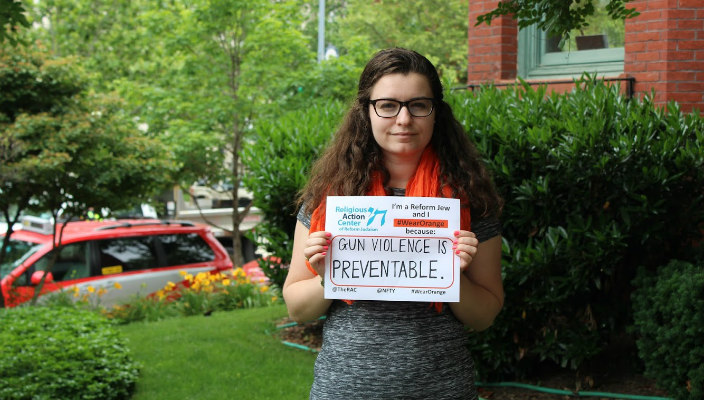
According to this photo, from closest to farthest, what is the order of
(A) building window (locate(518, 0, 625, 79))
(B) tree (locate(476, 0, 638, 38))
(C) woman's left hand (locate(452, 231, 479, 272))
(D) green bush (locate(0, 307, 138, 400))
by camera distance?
(C) woman's left hand (locate(452, 231, 479, 272)) → (B) tree (locate(476, 0, 638, 38)) → (D) green bush (locate(0, 307, 138, 400)) → (A) building window (locate(518, 0, 625, 79))

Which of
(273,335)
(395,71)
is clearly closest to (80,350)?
(273,335)

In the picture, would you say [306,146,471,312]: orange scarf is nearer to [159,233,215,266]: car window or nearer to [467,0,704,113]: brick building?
[467,0,704,113]: brick building

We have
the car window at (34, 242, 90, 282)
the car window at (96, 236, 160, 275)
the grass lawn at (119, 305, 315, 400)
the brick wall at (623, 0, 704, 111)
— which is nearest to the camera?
the grass lawn at (119, 305, 315, 400)

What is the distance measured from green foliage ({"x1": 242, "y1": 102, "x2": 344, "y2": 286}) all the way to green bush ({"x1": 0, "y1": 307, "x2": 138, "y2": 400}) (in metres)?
1.59

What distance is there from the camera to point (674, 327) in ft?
14.2

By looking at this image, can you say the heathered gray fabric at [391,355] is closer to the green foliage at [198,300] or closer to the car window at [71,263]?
the green foliage at [198,300]

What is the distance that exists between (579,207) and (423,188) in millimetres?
2986

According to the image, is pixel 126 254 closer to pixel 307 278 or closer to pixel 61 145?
pixel 61 145

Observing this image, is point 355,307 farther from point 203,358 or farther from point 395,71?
point 203,358

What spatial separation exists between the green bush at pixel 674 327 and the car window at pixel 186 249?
9281 mm

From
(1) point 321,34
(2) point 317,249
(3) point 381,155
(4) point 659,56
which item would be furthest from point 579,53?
(1) point 321,34

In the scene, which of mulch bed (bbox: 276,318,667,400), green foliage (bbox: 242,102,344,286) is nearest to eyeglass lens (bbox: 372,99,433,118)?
mulch bed (bbox: 276,318,667,400)

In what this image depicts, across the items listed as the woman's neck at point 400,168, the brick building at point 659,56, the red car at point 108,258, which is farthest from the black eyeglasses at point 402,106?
the red car at point 108,258

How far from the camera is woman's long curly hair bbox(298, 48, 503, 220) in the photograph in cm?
237
